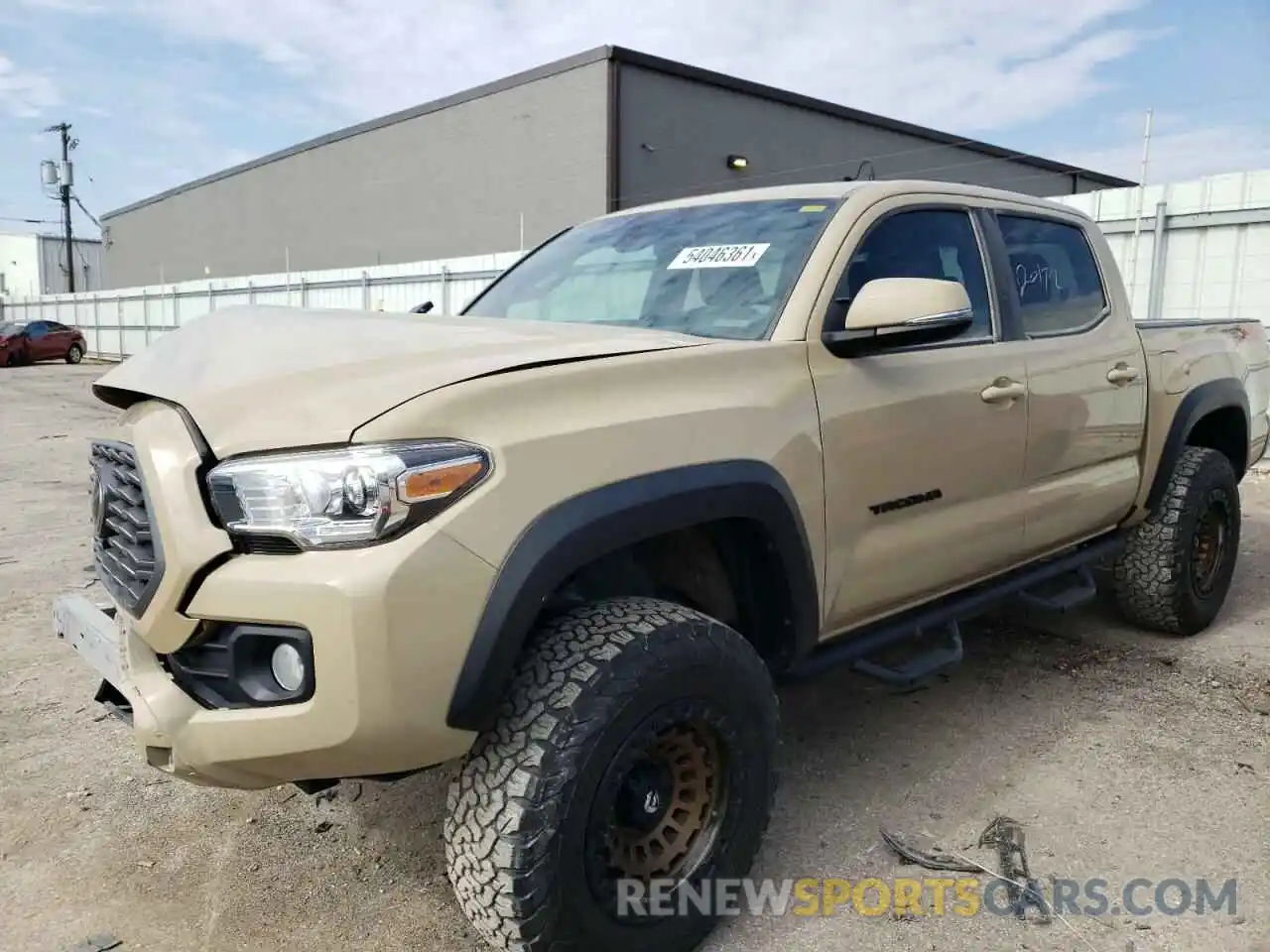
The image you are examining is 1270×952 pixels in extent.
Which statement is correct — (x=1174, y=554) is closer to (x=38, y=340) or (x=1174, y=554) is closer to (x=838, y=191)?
(x=838, y=191)

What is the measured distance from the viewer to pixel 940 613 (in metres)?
3.29

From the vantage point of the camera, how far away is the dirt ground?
2521mm

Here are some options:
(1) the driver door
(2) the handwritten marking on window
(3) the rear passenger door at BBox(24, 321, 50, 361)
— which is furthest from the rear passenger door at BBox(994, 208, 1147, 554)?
(3) the rear passenger door at BBox(24, 321, 50, 361)

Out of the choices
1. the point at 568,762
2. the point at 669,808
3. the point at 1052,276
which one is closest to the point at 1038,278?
the point at 1052,276

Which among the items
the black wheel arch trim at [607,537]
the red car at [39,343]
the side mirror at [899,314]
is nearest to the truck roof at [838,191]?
the side mirror at [899,314]

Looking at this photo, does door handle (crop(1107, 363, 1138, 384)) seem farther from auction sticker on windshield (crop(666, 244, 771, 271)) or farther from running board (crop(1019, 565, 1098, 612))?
auction sticker on windshield (crop(666, 244, 771, 271))

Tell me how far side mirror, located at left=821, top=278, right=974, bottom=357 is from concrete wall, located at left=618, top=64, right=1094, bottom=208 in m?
18.8

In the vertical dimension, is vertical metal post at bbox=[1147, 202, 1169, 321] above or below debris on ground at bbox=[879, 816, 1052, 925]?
above

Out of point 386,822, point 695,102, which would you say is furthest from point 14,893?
point 695,102

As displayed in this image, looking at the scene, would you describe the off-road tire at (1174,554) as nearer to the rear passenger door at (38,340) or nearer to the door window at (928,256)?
the door window at (928,256)

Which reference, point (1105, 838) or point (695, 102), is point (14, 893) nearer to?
point (1105, 838)

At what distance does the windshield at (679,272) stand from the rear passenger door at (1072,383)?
1.07 m

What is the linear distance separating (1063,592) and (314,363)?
318 cm

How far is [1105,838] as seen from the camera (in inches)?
116
